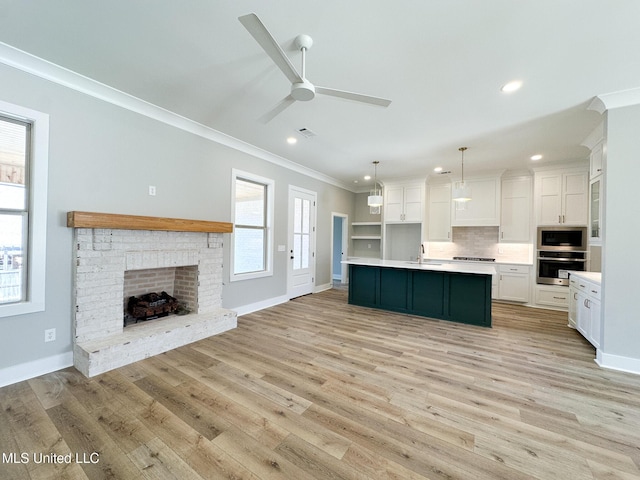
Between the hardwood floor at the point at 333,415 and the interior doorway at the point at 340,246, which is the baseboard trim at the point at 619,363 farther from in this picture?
the interior doorway at the point at 340,246

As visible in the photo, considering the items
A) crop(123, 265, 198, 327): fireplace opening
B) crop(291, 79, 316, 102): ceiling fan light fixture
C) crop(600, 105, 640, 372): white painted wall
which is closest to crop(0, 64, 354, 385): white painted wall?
crop(123, 265, 198, 327): fireplace opening

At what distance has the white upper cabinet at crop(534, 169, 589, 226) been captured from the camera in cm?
489

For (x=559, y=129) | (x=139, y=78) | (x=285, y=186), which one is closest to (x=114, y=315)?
(x=139, y=78)

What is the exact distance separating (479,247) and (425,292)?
2629 millimetres

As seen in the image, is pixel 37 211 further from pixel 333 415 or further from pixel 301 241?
pixel 301 241

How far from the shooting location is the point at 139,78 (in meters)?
2.63

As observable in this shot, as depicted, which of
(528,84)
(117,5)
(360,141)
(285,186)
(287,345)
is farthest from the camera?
(285,186)

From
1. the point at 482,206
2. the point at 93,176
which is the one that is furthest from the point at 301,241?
the point at 482,206

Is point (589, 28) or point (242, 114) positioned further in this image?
point (242, 114)

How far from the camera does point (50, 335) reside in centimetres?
254

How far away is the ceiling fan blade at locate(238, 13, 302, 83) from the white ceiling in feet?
1.19

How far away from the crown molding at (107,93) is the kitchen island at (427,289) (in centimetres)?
311

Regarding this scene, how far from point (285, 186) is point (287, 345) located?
10.6 ft

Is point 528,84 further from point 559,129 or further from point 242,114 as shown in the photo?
point 242,114
